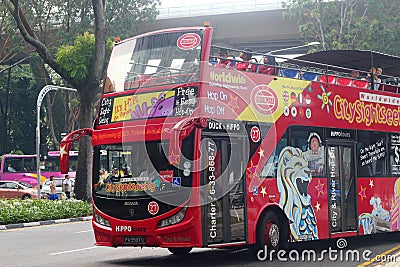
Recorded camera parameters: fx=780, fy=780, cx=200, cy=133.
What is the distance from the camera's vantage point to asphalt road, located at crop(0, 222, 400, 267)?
530 inches

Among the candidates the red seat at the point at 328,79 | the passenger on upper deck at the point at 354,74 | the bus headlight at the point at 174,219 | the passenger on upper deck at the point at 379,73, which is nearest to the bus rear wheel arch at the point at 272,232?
the bus headlight at the point at 174,219

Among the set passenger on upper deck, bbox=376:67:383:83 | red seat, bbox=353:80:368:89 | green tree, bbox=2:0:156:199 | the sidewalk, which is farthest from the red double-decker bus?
green tree, bbox=2:0:156:199

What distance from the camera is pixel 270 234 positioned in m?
13.5

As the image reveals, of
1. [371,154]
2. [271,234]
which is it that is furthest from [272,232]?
[371,154]

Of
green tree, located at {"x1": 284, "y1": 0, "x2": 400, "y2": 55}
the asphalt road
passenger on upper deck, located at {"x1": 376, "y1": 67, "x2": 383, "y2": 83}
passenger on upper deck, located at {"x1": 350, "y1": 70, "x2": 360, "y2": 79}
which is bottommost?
the asphalt road

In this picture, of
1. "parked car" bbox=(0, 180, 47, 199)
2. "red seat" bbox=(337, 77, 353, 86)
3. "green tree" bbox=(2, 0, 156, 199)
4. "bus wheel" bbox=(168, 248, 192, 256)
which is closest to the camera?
"bus wheel" bbox=(168, 248, 192, 256)

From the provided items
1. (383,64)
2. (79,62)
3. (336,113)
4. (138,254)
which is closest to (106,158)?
(138,254)

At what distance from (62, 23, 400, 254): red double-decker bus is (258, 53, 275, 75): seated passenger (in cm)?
11

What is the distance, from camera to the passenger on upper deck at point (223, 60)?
42.3 ft

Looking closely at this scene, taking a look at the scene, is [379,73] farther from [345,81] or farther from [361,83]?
[345,81]

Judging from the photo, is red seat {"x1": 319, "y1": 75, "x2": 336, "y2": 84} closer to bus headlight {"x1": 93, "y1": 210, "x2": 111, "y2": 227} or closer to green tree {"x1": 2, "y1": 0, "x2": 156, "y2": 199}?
bus headlight {"x1": 93, "y1": 210, "x2": 111, "y2": 227}

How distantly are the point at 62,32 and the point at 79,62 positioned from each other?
2300 centimetres

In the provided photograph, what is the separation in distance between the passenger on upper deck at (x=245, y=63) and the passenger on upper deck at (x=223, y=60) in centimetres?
29

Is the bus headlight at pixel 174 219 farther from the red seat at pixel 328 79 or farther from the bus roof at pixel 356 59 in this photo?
the bus roof at pixel 356 59
